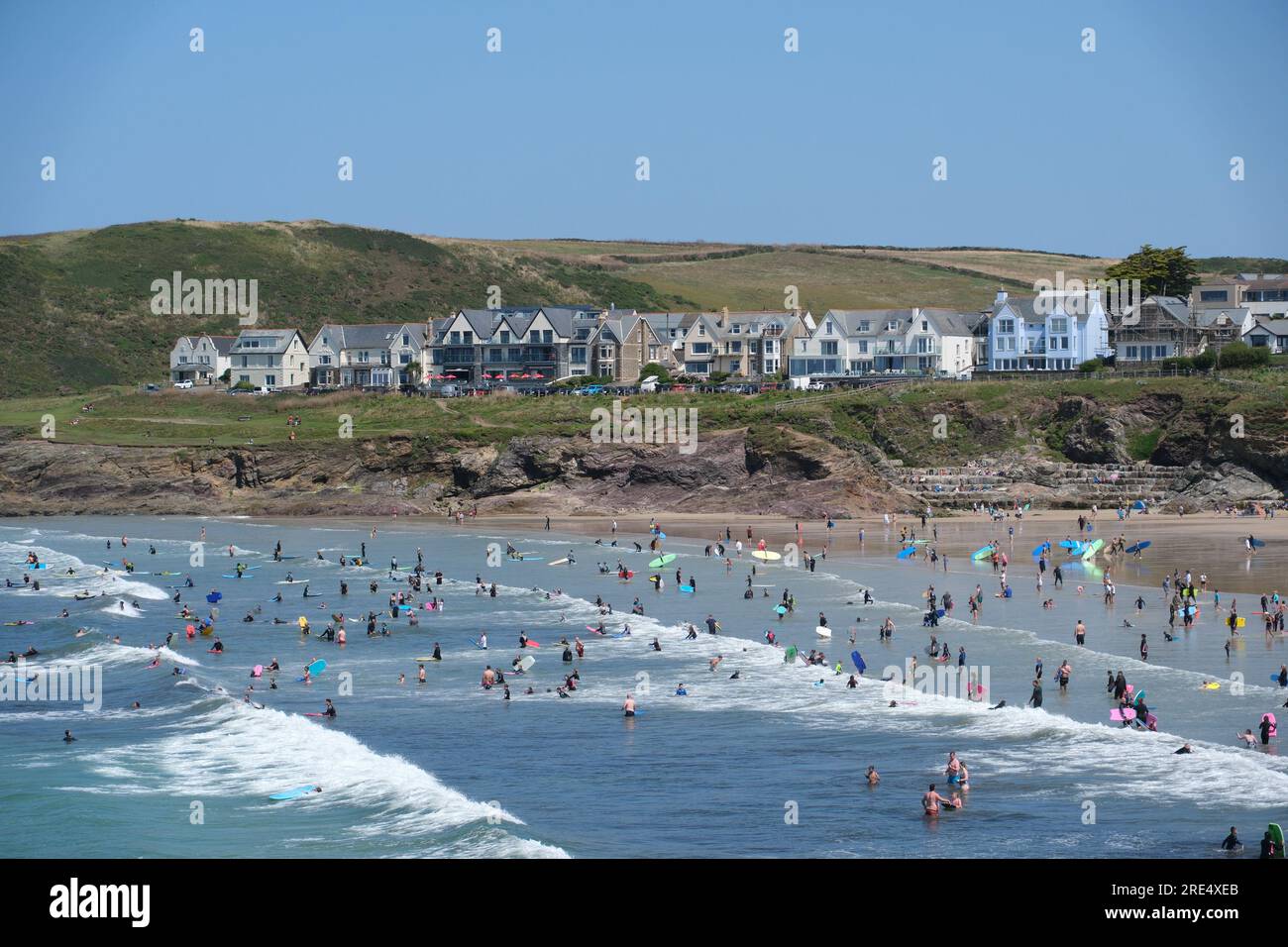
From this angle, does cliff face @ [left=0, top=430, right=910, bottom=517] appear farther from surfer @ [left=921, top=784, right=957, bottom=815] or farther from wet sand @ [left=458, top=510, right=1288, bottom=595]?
surfer @ [left=921, top=784, right=957, bottom=815]

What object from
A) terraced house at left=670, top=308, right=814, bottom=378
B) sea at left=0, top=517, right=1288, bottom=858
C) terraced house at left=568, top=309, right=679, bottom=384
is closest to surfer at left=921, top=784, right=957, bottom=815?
sea at left=0, top=517, right=1288, bottom=858

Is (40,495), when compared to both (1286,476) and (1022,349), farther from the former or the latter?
(1286,476)

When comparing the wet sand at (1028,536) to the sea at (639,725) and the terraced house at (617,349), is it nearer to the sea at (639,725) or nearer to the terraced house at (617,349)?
the sea at (639,725)

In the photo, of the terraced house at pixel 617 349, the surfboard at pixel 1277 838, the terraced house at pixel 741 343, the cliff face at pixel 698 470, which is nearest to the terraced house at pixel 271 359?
the terraced house at pixel 617 349

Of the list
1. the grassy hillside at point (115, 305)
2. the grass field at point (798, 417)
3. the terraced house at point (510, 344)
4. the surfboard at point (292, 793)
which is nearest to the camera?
the surfboard at point (292, 793)

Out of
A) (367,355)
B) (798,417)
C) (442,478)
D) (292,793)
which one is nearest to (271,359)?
(367,355)

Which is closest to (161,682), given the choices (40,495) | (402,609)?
(402,609)
